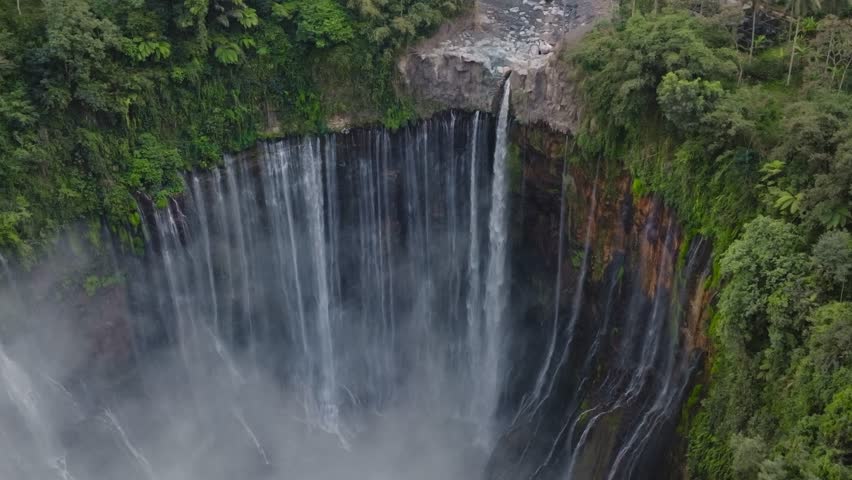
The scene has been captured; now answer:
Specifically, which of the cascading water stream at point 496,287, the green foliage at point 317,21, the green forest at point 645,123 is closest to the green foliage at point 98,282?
the green forest at point 645,123

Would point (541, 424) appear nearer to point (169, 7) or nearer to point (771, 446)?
point (771, 446)

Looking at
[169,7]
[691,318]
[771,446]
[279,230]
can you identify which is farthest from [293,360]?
[771,446]

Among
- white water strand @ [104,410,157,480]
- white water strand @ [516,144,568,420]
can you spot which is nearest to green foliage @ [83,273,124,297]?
white water strand @ [104,410,157,480]

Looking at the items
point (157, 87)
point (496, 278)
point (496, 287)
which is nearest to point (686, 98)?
point (496, 278)

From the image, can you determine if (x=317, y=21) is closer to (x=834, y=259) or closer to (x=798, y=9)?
(x=798, y=9)

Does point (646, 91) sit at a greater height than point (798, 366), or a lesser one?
greater

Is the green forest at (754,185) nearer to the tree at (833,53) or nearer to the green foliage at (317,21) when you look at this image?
the tree at (833,53)
